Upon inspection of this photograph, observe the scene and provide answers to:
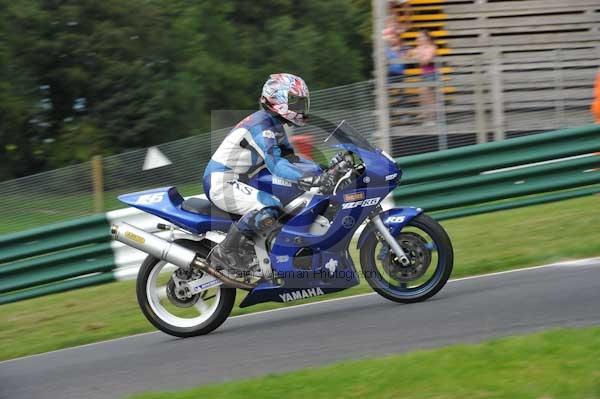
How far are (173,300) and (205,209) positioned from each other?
0.73 m

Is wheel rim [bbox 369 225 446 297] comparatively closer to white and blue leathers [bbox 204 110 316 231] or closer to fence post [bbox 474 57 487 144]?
white and blue leathers [bbox 204 110 316 231]

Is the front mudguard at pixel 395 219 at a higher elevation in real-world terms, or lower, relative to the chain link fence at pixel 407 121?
higher

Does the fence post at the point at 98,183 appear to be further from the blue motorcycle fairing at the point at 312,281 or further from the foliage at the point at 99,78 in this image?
the foliage at the point at 99,78

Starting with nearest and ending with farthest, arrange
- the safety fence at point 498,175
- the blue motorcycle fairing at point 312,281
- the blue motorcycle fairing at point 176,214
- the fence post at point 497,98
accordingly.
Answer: the blue motorcycle fairing at point 312,281, the blue motorcycle fairing at point 176,214, the safety fence at point 498,175, the fence post at point 497,98

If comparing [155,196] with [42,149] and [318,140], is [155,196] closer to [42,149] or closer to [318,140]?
[318,140]

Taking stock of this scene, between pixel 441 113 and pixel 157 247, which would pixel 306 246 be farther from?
pixel 441 113

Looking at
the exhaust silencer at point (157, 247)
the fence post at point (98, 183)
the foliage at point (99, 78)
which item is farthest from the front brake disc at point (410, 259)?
the foliage at point (99, 78)

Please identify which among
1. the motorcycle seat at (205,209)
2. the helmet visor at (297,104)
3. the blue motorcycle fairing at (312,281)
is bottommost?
the blue motorcycle fairing at (312,281)

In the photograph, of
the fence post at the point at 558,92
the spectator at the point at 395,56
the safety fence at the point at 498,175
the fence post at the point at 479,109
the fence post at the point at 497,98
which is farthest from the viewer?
the spectator at the point at 395,56

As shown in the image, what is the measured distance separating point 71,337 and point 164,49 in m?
17.7

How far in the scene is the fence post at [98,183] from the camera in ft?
37.8

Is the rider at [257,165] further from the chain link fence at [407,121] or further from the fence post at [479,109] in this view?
the fence post at [479,109]

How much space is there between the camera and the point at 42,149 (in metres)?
23.0

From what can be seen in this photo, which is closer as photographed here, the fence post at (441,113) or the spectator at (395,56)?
the fence post at (441,113)
